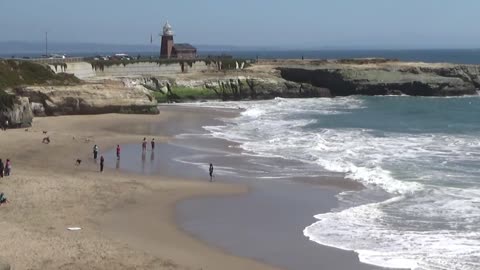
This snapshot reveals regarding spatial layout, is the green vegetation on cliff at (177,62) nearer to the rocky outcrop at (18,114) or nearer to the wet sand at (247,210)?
the rocky outcrop at (18,114)

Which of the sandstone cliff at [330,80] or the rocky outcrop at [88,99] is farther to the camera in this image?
the sandstone cliff at [330,80]

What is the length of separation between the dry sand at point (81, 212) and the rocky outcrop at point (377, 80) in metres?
Result: 38.5

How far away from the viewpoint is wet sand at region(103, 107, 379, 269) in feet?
51.4

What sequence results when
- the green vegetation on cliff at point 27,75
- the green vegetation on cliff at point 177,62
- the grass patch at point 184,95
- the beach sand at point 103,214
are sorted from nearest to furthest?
1. the beach sand at point 103,214
2. the green vegetation on cliff at point 27,75
3. the grass patch at point 184,95
4. the green vegetation on cliff at point 177,62

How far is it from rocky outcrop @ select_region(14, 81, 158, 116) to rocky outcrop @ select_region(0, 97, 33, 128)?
222 inches

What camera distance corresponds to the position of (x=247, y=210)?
19.9m

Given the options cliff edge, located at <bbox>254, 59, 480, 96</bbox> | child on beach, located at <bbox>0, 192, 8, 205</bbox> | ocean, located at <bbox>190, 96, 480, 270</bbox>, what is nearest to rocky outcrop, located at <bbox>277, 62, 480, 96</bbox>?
cliff edge, located at <bbox>254, 59, 480, 96</bbox>

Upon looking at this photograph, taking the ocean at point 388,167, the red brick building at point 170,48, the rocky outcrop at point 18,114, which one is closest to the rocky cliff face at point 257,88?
the ocean at point 388,167

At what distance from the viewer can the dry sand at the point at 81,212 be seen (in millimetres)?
14344

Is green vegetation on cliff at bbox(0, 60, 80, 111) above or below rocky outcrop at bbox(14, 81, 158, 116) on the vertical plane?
above

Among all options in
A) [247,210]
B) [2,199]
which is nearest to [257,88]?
[247,210]

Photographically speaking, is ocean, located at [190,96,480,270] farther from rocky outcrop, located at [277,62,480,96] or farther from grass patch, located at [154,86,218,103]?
rocky outcrop, located at [277,62,480,96]

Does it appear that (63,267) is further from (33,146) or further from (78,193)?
(33,146)

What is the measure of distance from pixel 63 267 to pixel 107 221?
4289mm
